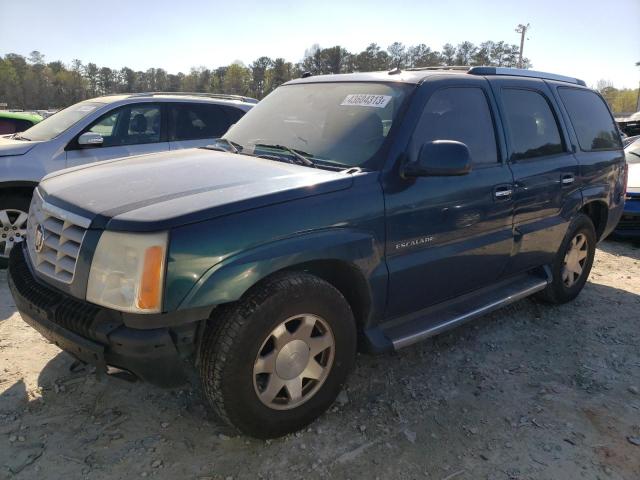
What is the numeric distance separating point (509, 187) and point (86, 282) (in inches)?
108

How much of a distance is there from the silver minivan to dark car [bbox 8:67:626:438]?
247 centimetres

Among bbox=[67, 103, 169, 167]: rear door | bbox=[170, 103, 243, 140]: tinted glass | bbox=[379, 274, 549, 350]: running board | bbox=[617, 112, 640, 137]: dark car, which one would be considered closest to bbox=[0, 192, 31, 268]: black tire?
bbox=[67, 103, 169, 167]: rear door

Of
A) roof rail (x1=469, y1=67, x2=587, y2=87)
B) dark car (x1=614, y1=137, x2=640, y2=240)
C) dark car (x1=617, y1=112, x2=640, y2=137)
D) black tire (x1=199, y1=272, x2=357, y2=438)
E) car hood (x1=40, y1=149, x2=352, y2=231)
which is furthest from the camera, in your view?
dark car (x1=617, y1=112, x2=640, y2=137)

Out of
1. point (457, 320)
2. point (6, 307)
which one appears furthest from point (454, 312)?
point (6, 307)

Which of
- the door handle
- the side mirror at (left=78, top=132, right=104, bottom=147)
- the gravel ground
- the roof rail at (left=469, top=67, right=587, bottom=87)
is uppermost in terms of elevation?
the roof rail at (left=469, top=67, right=587, bottom=87)

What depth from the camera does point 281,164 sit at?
2973 mm

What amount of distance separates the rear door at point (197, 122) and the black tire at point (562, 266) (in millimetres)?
4071

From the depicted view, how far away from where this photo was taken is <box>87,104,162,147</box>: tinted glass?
5.72 meters

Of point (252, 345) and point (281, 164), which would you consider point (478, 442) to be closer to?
point (252, 345)

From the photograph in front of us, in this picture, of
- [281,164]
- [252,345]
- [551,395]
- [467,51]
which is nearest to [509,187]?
[551,395]

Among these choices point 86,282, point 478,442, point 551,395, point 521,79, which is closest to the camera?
point 86,282

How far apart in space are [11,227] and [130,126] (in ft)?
5.52

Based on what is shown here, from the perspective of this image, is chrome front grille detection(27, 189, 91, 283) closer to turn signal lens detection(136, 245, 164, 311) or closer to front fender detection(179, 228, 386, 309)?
turn signal lens detection(136, 245, 164, 311)

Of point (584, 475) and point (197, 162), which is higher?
point (197, 162)
